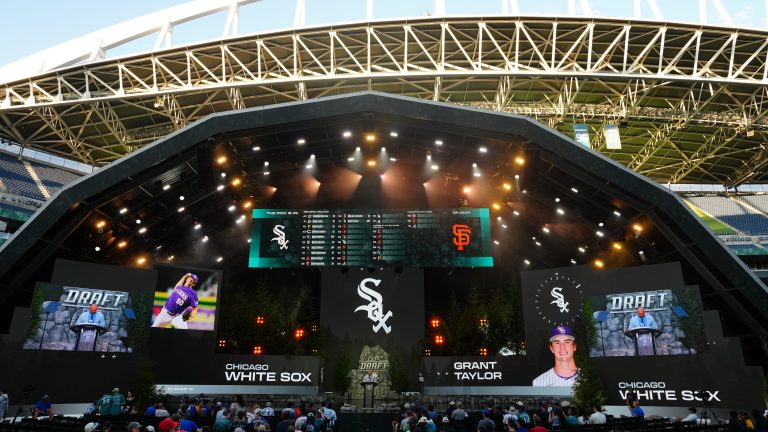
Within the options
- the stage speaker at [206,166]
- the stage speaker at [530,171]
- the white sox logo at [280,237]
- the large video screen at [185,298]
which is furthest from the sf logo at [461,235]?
the large video screen at [185,298]

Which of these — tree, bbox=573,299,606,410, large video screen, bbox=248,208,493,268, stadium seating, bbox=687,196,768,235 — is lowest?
tree, bbox=573,299,606,410

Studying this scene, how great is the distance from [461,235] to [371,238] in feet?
12.2

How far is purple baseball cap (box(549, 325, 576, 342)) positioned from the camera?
2270 centimetres

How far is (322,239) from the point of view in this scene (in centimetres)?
2206

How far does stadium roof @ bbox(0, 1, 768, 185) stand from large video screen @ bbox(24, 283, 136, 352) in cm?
1115

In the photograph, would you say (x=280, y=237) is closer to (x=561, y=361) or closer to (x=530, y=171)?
(x=530, y=171)

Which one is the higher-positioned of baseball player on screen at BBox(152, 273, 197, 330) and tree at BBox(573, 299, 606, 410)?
baseball player on screen at BBox(152, 273, 197, 330)

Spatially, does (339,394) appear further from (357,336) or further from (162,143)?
(162,143)

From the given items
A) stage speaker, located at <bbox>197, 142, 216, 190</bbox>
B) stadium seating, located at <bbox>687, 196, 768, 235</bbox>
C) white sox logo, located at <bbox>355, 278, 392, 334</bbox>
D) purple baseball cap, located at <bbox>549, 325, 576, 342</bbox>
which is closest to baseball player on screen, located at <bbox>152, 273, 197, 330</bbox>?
stage speaker, located at <bbox>197, 142, 216, 190</bbox>

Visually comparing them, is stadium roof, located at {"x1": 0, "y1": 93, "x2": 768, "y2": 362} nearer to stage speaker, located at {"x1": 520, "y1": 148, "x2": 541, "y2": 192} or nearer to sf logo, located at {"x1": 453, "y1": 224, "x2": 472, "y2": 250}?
stage speaker, located at {"x1": 520, "y1": 148, "x2": 541, "y2": 192}

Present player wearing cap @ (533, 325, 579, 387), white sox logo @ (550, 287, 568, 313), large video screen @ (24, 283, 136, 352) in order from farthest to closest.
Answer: white sox logo @ (550, 287, 568, 313) < player wearing cap @ (533, 325, 579, 387) < large video screen @ (24, 283, 136, 352)

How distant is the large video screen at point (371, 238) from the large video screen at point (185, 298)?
3.63 m

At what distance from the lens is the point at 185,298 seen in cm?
2344

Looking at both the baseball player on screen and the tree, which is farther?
the baseball player on screen
